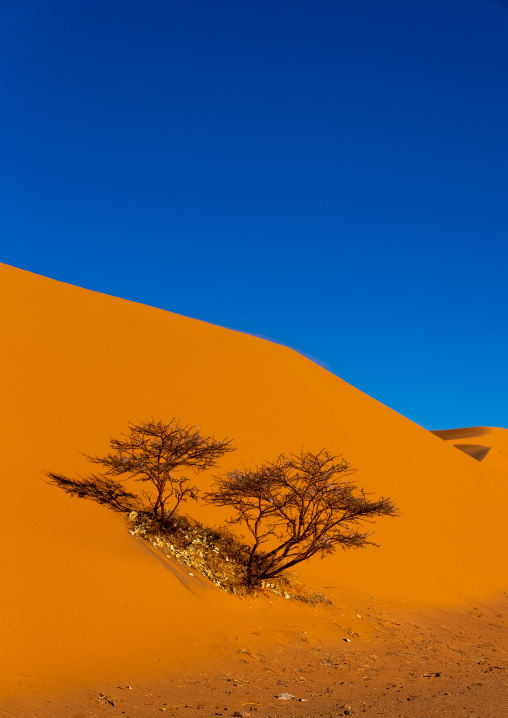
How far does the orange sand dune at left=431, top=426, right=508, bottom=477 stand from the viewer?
50.7 metres

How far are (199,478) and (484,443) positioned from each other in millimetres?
56904

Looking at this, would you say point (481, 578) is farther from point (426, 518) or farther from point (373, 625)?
point (373, 625)

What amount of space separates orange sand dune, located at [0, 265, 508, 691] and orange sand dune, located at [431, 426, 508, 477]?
865 inches

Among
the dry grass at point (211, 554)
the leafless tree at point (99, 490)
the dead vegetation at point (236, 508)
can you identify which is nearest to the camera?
the dry grass at point (211, 554)

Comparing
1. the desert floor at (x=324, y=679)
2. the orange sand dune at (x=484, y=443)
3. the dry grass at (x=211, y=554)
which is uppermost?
the orange sand dune at (x=484, y=443)

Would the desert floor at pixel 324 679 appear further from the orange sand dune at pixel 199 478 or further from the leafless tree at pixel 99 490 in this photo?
the leafless tree at pixel 99 490

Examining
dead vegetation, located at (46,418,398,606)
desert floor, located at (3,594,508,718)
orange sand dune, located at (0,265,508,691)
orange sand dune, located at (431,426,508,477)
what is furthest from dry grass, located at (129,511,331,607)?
orange sand dune, located at (431,426,508,477)

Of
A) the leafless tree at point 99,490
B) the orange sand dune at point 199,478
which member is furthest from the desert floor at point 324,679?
the leafless tree at point 99,490

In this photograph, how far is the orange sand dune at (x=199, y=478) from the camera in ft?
25.9

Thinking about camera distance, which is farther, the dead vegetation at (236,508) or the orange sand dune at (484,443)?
the orange sand dune at (484,443)

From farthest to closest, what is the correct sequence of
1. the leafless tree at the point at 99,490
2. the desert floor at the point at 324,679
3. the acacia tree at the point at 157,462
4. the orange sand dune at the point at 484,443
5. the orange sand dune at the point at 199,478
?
1. the orange sand dune at the point at 484,443
2. the leafless tree at the point at 99,490
3. the acacia tree at the point at 157,462
4. the orange sand dune at the point at 199,478
5. the desert floor at the point at 324,679

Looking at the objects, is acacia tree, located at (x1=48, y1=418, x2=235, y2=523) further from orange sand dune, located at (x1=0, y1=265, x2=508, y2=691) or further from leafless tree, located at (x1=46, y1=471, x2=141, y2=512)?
orange sand dune, located at (x1=0, y1=265, x2=508, y2=691)

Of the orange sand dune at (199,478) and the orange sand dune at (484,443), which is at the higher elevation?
the orange sand dune at (484,443)

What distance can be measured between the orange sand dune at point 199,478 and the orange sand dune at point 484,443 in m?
22.0
